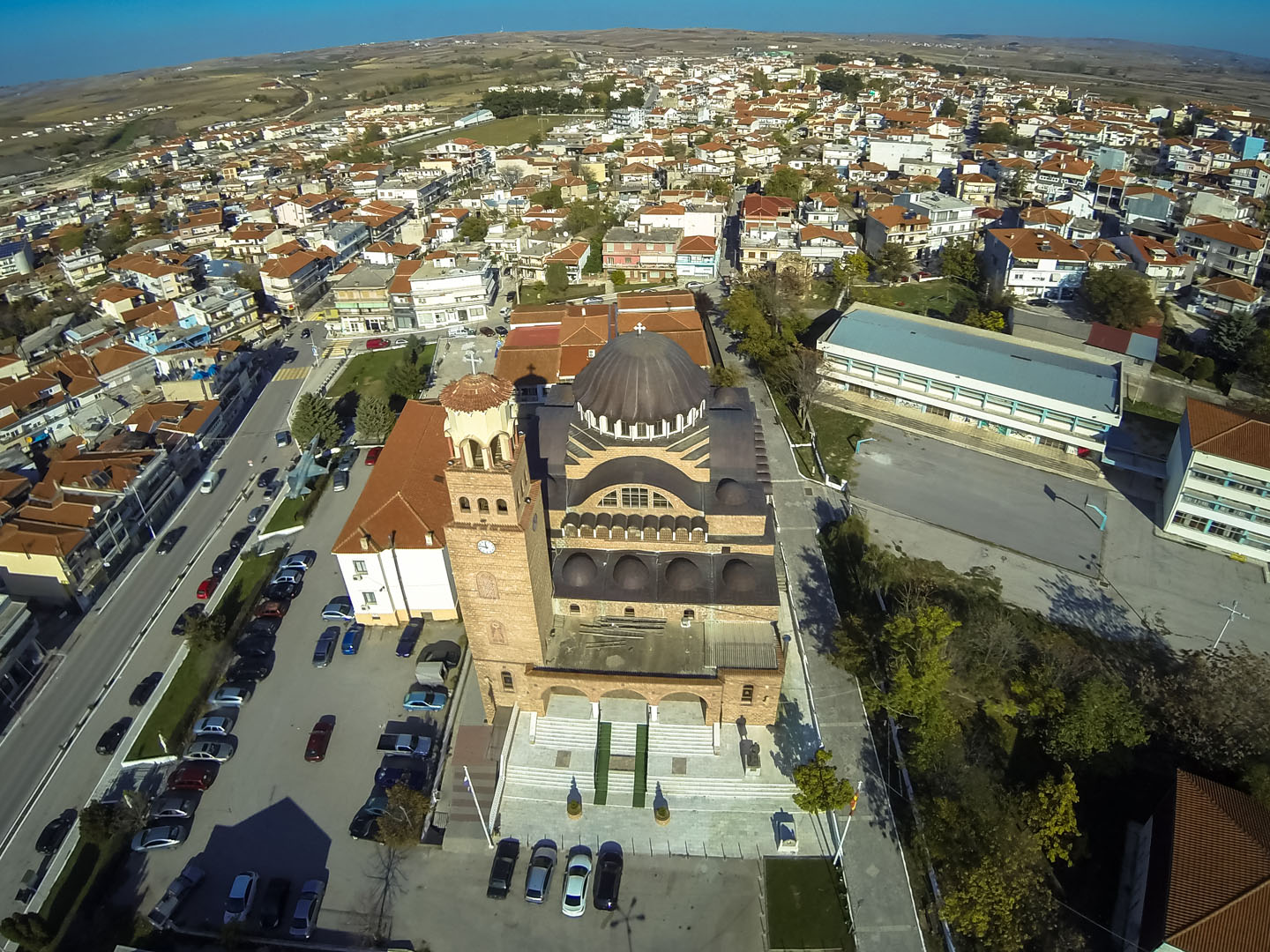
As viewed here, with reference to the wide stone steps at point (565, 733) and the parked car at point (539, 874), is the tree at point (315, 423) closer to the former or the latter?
the wide stone steps at point (565, 733)

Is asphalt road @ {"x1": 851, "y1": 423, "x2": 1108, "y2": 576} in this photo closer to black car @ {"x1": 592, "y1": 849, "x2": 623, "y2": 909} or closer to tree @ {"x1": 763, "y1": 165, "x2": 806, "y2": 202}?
black car @ {"x1": 592, "y1": 849, "x2": 623, "y2": 909}

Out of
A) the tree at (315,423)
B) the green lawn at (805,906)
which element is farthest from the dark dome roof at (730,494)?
the tree at (315,423)

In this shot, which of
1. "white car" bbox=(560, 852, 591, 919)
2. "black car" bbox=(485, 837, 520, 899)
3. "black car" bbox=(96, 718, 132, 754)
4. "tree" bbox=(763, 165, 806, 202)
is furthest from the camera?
"tree" bbox=(763, 165, 806, 202)

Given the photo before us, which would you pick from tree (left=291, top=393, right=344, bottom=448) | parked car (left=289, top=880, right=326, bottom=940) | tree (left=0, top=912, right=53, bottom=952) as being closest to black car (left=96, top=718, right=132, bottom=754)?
tree (left=0, top=912, right=53, bottom=952)

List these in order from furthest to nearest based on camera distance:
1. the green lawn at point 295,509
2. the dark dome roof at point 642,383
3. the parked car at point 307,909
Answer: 1. the green lawn at point 295,509
2. the dark dome roof at point 642,383
3. the parked car at point 307,909

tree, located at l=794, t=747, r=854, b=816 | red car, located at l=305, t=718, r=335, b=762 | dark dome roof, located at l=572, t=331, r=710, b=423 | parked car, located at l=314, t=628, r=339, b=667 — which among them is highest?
dark dome roof, located at l=572, t=331, r=710, b=423

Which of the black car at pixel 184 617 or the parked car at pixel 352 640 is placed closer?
the parked car at pixel 352 640

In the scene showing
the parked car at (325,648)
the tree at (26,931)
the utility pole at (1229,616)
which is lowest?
the utility pole at (1229,616)
